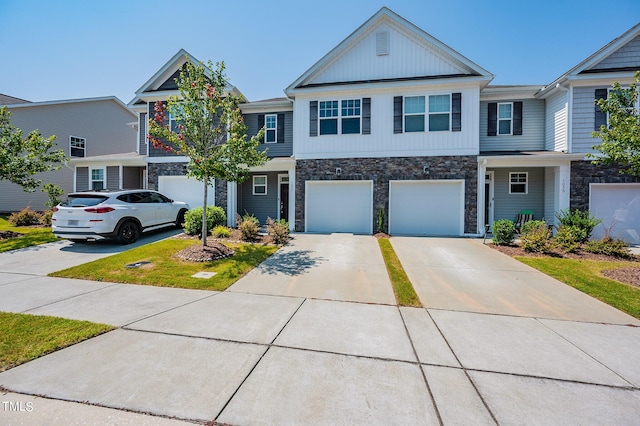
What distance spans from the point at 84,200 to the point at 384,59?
12.3 metres

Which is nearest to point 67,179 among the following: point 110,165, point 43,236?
point 110,165

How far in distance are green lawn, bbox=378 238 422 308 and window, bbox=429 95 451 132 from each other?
5.95 m

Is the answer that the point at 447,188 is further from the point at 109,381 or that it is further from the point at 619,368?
the point at 109,381

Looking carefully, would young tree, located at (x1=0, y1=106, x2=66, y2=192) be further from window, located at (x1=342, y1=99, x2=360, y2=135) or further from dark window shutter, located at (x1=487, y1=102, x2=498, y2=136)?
dark window shutter, located at (x1=487, y1=102, x2=498, y2=136)

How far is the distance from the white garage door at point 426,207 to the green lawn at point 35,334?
1054 centimetres

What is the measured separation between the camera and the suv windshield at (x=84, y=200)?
8524 mm

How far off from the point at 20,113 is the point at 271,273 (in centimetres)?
2190

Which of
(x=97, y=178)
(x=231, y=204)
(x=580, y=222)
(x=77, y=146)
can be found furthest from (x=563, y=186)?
(x=77, y=146)

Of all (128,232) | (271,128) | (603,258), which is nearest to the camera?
(603,258)

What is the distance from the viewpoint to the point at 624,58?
1102 cm

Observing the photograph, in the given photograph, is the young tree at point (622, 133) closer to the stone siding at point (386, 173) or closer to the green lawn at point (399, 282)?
the stone siding at point (386, 173)

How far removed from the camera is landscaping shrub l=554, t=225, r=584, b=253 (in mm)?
9012

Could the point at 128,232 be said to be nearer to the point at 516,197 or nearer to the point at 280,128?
the point at 280,128

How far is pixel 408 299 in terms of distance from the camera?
506cm
